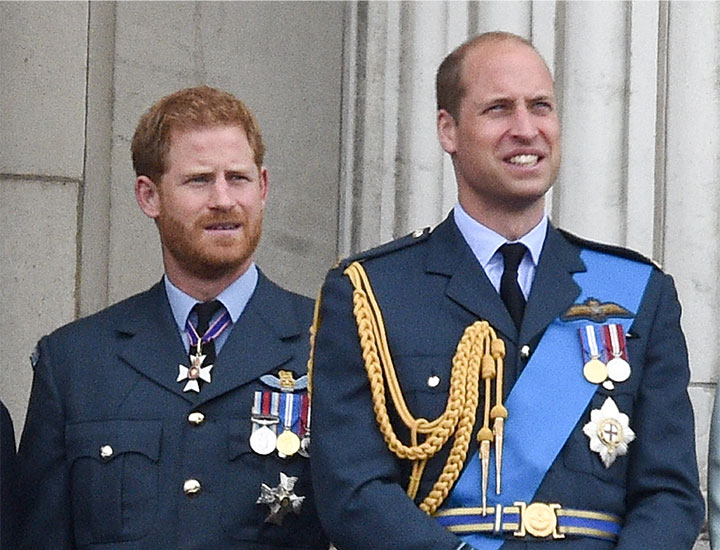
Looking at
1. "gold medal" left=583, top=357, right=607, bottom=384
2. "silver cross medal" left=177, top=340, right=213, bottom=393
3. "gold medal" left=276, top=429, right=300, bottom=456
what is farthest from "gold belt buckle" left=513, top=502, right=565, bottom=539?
"silver cross medal" left=177, top=340, right=213, bottom=393

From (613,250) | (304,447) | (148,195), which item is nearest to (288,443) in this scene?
(304,447)

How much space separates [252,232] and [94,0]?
169 cm

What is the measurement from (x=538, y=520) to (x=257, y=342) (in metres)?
0.93

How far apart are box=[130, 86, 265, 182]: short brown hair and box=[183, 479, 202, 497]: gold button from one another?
2.43 ft

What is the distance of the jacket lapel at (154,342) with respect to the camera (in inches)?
184

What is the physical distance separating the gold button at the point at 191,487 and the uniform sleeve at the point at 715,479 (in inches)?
44.3

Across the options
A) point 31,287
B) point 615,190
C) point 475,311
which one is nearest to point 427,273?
point 475,311

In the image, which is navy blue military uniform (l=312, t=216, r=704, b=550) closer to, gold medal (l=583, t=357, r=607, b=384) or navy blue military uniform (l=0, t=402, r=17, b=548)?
gold medal (l=583, t=357, r=607, b=384)

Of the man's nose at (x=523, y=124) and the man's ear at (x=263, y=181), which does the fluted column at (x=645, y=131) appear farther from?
the man's nose at (x=523, y=124)

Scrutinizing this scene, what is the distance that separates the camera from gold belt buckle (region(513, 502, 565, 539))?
4.03 meters

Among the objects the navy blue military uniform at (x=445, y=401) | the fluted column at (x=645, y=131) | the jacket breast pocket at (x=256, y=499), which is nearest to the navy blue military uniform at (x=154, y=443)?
the jacket breast pocket at (x=256, y=499)

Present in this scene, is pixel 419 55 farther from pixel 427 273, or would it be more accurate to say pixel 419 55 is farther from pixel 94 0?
pixel 427 273

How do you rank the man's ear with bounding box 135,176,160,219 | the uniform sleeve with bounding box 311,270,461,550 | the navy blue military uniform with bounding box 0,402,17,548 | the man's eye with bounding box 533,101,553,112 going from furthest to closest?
the man's ear with bounding box 135,176,160,219 → the navy blue military uniform with bounding box 0,402,17,548 → the man's eye with bounding box 533,101,553,112 → the uniform sleeve with bounding box 311,270,461,550

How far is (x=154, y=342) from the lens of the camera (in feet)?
15.5
